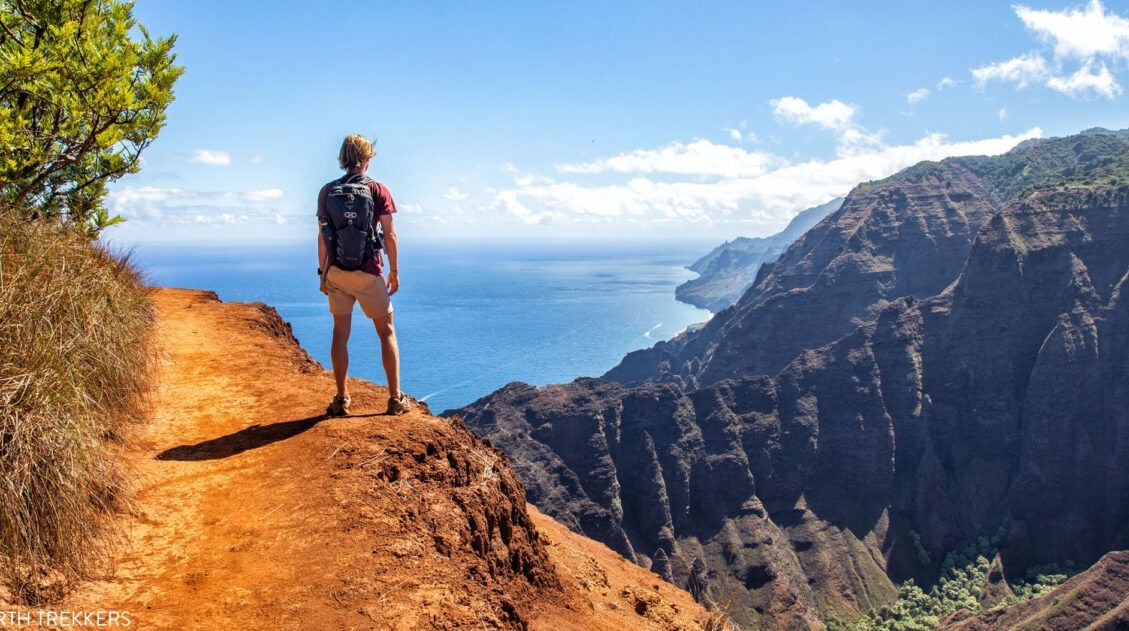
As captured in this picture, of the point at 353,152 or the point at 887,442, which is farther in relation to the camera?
the point at 887,442

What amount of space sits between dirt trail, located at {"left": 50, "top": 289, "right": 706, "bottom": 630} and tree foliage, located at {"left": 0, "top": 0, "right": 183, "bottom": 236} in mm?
3450

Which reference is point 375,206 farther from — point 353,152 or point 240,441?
point 240,441

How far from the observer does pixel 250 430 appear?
24.5 ft

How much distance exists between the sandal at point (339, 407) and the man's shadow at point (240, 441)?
90 mm

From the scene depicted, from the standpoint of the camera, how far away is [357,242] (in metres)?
6.98

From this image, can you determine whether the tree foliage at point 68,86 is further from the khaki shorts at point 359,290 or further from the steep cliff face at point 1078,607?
the steep cliff face at point 1078,607

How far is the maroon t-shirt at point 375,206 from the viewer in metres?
7.03

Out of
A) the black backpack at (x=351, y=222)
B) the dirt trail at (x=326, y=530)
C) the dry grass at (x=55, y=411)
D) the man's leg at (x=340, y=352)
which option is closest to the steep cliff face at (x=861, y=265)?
the dirt trail at (x=326, y=530)

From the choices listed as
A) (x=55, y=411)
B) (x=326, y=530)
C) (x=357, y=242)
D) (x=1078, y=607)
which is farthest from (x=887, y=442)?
(x=55, y=411)

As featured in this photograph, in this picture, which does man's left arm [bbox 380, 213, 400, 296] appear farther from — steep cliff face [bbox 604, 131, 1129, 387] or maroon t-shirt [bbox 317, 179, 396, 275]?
steep cliff face [bbox 604, 131, 1129, 387]

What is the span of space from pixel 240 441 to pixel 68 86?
5.41 meters

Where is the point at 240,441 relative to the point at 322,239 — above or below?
below

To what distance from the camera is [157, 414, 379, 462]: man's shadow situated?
6.78 m

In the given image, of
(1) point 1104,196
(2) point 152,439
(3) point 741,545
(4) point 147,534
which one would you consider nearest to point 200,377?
(2) point 152,439
